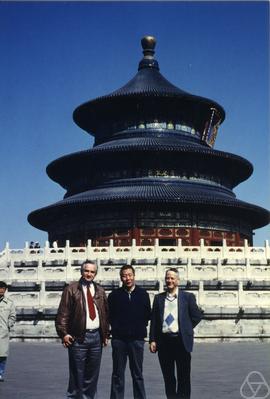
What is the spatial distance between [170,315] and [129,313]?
0.60m

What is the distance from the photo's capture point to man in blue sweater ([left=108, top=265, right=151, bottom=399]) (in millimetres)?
8203

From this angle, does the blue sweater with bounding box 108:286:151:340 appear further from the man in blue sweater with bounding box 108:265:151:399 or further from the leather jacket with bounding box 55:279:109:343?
the leather jacket with bounding box 55:279:109:343

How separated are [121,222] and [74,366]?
102 feet

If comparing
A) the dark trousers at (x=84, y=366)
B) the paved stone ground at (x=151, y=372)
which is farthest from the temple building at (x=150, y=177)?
the dark trousers at (x=84, y=366)

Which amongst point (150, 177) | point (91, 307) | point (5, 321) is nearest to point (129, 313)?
point (91, 307)

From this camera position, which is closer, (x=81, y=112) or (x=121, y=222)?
(x=121, y=222)

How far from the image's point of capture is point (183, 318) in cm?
804

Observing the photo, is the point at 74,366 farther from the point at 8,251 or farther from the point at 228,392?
the point at 8,251

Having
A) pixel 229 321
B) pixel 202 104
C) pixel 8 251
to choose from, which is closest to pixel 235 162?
pixel 202 104

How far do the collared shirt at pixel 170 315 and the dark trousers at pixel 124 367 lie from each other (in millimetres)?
546

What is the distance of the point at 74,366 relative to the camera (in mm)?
8023

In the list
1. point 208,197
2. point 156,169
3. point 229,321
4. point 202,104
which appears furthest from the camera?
Answer: point 202,104

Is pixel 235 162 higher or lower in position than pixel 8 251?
higher

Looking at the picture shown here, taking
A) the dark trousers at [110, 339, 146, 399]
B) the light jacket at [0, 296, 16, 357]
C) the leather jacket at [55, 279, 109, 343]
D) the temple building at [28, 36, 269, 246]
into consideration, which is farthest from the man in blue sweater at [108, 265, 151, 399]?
the temple building at [28, 36, 269, 246]
